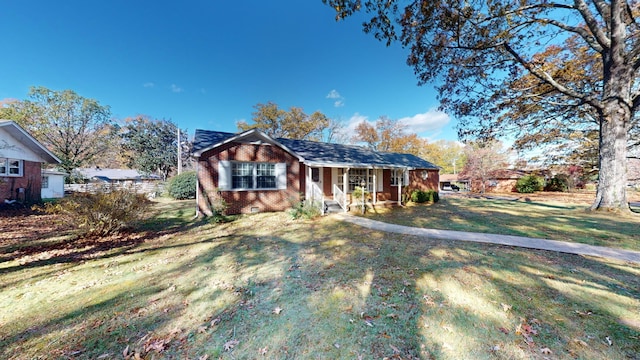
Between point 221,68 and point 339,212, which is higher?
point 221,68

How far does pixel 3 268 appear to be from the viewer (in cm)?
484

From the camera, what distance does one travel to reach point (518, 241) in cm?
634

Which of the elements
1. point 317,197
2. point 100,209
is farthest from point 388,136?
→ point 100,209

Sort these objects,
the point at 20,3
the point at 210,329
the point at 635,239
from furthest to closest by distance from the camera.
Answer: the point at 20,3 → the point at 635,239 → the point at 210,329

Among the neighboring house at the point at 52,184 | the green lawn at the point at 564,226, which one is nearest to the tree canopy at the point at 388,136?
the green lawn at the point at 564,226

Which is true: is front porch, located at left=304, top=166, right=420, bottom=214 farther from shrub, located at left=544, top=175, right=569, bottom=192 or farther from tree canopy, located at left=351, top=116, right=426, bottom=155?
shrub, located at left=544, top=175, right=569, bottom=192

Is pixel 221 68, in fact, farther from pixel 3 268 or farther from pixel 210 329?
pixel 210 329

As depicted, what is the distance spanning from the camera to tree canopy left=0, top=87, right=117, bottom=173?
21188mm

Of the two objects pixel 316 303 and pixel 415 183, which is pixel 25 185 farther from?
pixel 415 183

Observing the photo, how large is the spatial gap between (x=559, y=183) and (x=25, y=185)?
151 feet

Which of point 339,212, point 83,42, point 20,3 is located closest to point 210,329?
point 339,212

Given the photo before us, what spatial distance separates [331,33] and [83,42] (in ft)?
48.7

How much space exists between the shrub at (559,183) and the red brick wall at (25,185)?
4537cm

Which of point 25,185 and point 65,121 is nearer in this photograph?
point 25,185
